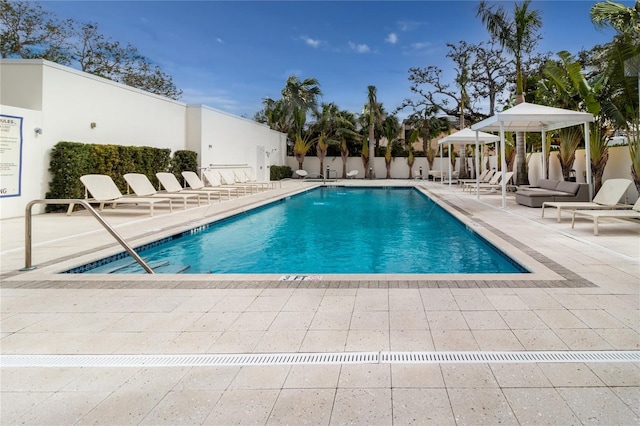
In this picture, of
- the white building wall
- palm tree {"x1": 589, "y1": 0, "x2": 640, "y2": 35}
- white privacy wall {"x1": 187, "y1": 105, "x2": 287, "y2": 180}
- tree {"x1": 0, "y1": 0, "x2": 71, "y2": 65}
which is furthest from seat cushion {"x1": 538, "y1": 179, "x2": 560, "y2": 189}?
tree {"x1": 0, "y1": 0, "x2": 71, "y2": 65}

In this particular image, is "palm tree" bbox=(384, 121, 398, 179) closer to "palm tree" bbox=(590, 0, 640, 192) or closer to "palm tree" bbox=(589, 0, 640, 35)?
"palm tree" bbox=(590, 0, 640, 192)

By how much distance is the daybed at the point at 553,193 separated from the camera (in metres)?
10.7

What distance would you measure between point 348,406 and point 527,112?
10340mm

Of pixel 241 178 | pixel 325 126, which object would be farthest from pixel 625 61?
pixel 325 126

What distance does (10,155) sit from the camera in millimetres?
9078

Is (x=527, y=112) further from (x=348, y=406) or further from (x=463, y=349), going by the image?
(x=348, y=406)

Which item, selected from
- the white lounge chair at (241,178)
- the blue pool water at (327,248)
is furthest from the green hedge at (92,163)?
the white lounge chair at (241,178)

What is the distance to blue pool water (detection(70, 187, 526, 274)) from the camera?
237 inches

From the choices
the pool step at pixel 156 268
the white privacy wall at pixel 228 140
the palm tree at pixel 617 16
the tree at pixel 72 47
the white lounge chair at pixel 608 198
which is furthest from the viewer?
the tree at pixel 72 47

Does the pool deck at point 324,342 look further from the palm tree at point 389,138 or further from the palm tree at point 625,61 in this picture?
the palm tree at point 389,138

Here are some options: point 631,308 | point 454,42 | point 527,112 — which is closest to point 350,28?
point 454,42

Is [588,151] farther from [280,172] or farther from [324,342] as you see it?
[280,172]

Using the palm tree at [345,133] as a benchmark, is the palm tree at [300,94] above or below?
above

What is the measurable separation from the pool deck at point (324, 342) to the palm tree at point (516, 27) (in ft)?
33.6
